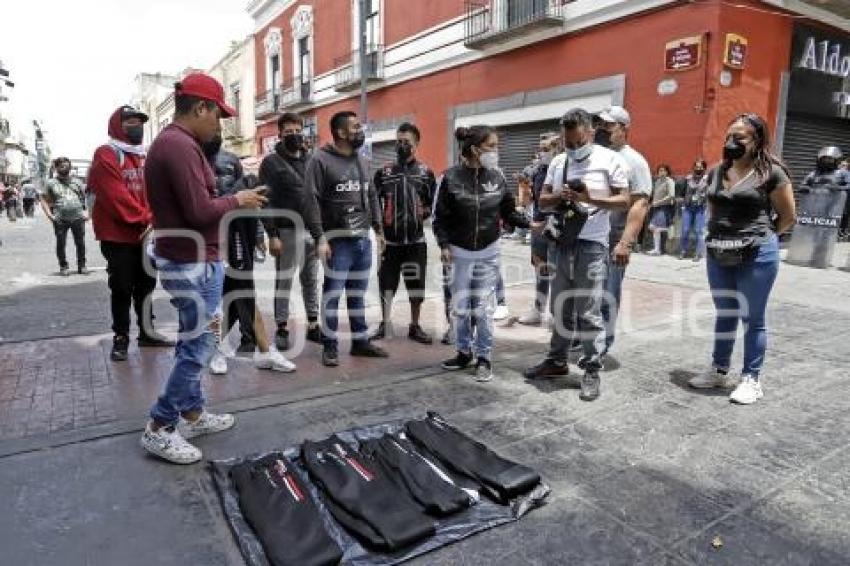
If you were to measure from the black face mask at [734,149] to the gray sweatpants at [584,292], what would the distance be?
3.08 ft

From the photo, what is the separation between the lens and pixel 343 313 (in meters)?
6.59

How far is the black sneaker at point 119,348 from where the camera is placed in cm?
480

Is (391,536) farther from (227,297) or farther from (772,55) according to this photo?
(772,55)

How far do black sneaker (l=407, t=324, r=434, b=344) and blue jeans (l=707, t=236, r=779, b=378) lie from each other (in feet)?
7.70

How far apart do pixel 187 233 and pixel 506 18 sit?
514 inches

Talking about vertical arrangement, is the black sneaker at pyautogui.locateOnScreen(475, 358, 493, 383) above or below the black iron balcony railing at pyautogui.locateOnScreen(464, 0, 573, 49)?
below

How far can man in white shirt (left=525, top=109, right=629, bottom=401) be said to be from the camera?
154 inches

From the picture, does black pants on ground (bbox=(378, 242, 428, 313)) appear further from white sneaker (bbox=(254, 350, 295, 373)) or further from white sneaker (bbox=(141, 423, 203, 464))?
white sneaker (bbox=(141, 423, 203, 464))

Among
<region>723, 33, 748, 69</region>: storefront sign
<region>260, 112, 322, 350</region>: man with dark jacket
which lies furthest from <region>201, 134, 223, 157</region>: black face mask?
<region>723, 33, 748, 69</region>: storefront sign

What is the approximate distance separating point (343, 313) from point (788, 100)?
9.78 m

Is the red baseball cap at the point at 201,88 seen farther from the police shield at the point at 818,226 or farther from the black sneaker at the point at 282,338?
the police shield at the point at 818,226

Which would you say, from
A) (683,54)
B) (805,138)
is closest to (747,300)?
(683,54)

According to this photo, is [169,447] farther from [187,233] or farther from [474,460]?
[474,460]

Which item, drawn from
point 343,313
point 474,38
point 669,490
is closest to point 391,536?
point 669,490
